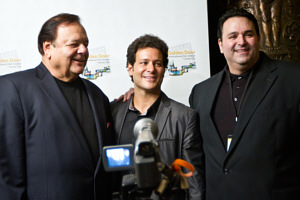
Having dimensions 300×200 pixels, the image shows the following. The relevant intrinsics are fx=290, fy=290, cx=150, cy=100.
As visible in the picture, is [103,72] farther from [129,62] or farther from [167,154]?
[167,154]

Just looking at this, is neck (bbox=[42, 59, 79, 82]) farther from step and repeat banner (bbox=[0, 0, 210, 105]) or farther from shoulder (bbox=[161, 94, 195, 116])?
Answer: step and repeat banner (bbox=[0, 0, 210, 105])

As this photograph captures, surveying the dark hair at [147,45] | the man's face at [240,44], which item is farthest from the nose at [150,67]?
the man's face at [240,44]

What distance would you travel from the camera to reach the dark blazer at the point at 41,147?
58.5 inches

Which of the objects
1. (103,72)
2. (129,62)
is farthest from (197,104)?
(103,72)

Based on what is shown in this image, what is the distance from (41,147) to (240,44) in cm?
131

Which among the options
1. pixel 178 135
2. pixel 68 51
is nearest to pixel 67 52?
pixel 68 51

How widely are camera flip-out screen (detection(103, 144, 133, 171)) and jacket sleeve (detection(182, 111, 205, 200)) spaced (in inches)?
32.6

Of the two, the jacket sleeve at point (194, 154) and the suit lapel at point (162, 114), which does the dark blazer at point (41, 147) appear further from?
the jacket sleeve at point (194, 154)

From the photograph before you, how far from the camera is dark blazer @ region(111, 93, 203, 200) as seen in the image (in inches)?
67.7

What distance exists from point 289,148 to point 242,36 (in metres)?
0.73

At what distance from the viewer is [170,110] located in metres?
1.81

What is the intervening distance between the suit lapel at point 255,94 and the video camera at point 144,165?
0.84 metres

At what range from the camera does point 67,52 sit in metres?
1.67

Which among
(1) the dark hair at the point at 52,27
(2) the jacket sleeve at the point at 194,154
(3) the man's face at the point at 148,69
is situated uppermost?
(1) the dark hair at the point at 52,27
